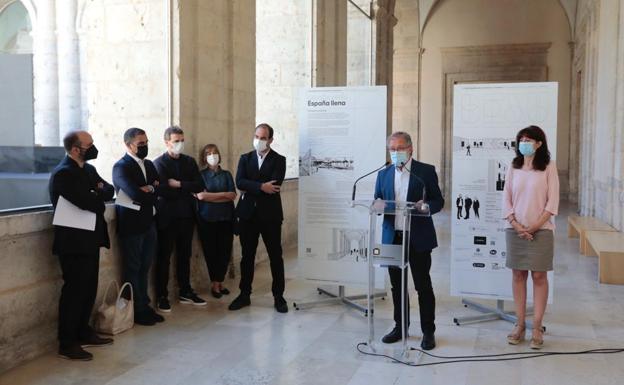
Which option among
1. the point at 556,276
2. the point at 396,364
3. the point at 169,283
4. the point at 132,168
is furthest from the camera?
the point at 556,276

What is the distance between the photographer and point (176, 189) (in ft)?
19.5

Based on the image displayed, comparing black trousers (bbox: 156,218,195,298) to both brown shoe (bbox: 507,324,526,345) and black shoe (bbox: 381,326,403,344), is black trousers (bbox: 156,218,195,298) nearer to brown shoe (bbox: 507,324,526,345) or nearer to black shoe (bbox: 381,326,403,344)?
black shoe (bbox: 381,326,403,344)

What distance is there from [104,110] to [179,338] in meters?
2.56

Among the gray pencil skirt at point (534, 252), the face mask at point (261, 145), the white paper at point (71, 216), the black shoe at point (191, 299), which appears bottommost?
the black shoe at point (191, 299)

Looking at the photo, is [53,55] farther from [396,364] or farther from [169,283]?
[396,364]

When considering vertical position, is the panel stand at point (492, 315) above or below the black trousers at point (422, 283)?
below

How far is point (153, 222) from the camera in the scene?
18.4 ft

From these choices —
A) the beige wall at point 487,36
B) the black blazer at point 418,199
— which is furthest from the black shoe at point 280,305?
the beige wall at point 487,36

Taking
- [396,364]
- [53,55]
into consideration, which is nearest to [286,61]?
[53,55]

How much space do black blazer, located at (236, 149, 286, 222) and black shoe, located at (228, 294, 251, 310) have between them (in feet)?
2.53

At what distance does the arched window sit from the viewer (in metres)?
5.53

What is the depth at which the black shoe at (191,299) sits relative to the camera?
6160 mm

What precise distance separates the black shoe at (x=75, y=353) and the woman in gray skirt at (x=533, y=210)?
3169 millimetres

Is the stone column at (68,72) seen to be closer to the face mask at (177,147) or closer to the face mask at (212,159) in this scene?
the face mask at (177,147)
